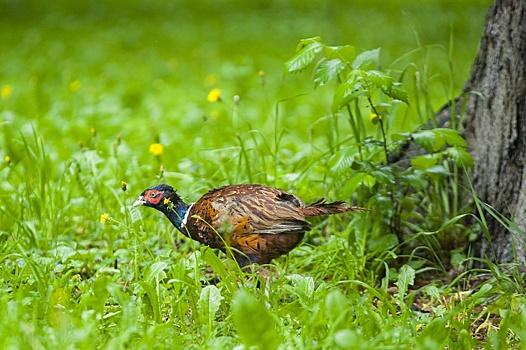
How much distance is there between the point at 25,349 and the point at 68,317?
21 cm

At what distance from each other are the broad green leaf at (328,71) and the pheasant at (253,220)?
1.85 ft

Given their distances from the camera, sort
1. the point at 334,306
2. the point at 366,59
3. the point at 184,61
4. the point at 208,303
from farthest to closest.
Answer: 1. the point at 184,61
2. the point at 366,59
3. the point at 208,303
4. the point at 334,306

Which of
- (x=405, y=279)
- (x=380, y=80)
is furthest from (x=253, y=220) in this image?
(x=380, y=80)

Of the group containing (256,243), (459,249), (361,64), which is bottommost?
(459,249)

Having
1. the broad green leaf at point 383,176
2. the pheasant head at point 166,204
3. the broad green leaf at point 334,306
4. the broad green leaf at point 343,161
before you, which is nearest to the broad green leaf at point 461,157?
the broad green leaf at point 383,176

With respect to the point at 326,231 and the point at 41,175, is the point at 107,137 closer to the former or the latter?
the point at 41,175

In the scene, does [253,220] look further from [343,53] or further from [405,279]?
[343,53]

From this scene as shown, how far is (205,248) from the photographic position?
3395mm

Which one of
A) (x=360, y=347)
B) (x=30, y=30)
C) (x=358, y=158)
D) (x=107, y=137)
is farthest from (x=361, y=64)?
(x=30, y=30)

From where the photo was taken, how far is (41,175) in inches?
170

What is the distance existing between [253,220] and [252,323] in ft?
3.55

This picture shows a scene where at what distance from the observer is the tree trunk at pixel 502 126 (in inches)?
152

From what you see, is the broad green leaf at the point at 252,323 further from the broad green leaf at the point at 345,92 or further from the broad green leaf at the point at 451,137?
the broad green leaf at the point at 451,137

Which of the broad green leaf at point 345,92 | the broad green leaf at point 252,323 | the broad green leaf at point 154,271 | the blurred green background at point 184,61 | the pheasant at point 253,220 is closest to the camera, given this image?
the broad green leaf at point 252,323
